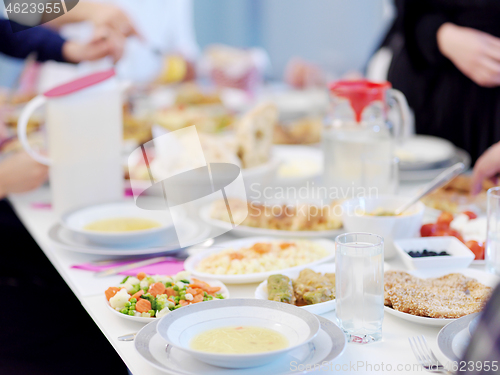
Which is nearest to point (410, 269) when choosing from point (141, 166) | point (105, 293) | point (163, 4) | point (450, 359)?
point (450, 359)

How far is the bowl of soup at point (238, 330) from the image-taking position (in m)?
0.61

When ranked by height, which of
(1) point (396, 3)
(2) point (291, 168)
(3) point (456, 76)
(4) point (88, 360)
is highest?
(1) point (396, 3)

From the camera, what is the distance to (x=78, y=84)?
4.23ft

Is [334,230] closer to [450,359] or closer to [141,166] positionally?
[450,359]

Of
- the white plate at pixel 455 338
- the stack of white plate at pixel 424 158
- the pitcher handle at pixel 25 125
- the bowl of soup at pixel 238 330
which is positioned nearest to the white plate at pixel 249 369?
the bowl of soup at pixel 238 330

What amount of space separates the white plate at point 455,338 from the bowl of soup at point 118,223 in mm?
578

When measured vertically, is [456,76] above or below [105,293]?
above

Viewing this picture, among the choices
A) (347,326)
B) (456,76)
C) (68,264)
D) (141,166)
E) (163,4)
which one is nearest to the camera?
(347,326)

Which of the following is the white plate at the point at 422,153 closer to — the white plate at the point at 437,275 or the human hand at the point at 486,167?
the human hand at the point at 486,167

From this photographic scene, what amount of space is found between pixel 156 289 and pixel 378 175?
588mm

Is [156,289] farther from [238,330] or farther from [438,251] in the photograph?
[438,251]

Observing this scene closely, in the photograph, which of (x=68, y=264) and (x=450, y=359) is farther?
(x=68, y=264)

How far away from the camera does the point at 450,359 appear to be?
2.01 ft

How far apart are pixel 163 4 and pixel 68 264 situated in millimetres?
4449
